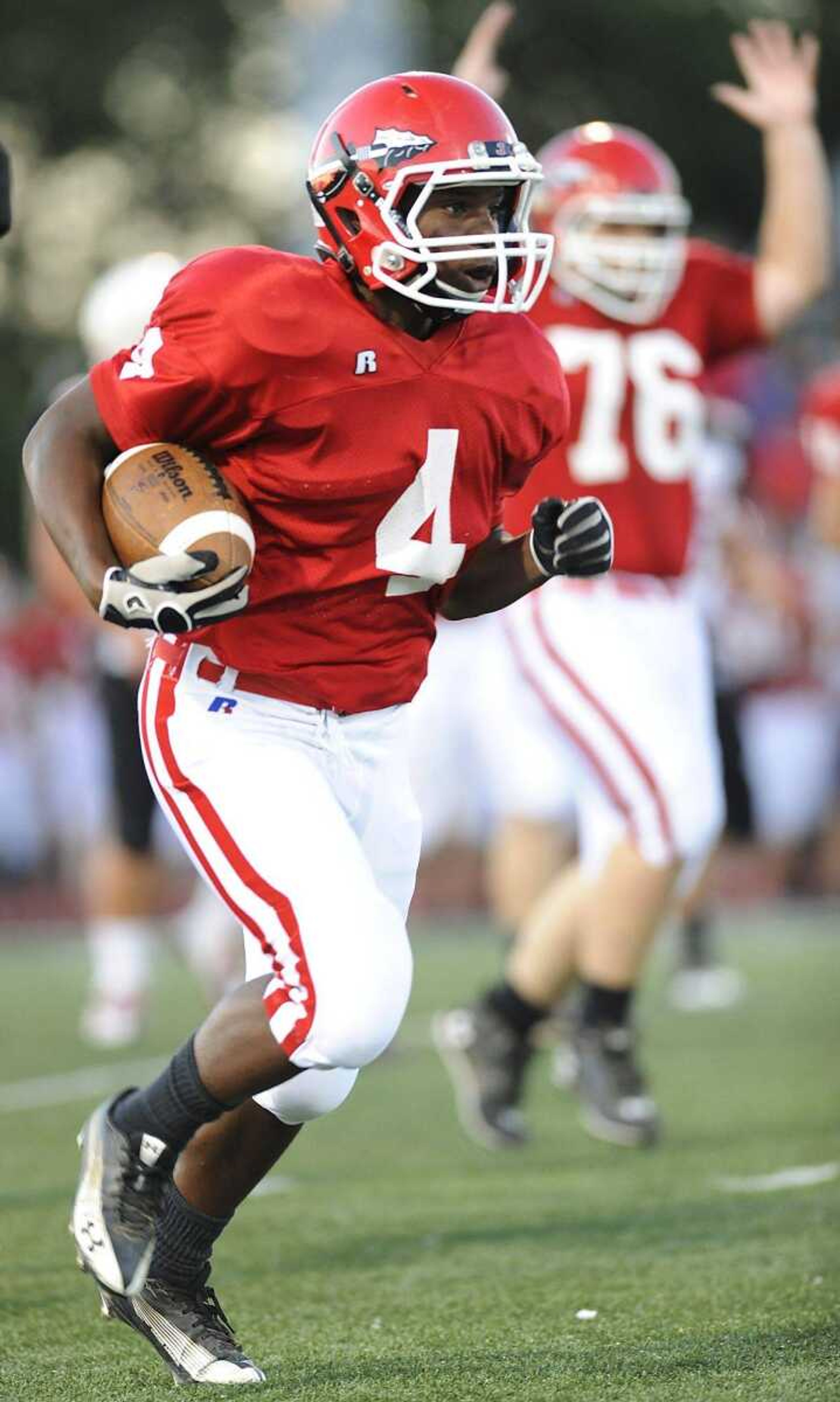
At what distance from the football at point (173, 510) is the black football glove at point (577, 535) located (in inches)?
18.8

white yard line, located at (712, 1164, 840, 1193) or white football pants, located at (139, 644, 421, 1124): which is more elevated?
white football pants, located at (139, 644, 421, 1124)

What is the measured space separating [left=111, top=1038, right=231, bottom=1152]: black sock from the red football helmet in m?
1.13

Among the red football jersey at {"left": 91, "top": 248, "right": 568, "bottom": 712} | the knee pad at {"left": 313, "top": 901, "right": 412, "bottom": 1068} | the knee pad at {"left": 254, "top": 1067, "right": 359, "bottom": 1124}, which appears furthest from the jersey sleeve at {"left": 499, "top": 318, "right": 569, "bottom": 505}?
the knee pad at {"left": 254, "top": 1067, "right": 359, "bottom": 1124}

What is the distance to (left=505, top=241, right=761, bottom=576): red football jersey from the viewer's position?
5.23 meters

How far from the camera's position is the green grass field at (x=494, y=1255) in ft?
10.2

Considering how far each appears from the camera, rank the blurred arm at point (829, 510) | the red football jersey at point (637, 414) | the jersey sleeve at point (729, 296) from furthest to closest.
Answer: the blurred arm at point (829, 510)
the jersey sleeve at point (729, 296)
the red football jersey at point (637, 414)

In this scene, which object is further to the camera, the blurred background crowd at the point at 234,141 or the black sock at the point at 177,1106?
Answer: the blurred background crowd at the point at 234,141

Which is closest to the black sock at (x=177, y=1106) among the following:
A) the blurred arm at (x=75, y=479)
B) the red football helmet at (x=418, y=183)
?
the blurred arm at (x=75, y=479)

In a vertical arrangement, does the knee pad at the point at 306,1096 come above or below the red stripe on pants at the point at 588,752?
above

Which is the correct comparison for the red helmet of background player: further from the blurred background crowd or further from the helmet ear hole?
the blurred background crowd

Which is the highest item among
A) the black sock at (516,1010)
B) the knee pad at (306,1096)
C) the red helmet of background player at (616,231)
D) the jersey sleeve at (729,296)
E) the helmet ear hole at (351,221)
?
the helmet ear hole at (351,221)

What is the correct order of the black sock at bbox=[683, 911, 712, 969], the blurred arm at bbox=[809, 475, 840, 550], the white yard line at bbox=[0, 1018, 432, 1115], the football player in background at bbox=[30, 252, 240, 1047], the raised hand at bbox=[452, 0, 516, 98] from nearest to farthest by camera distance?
the raised hand at bbox=[452, 0, 516, 98]
the white yard line at bbox=[0, 1018, 432, 1115]
the blurred arm at bbox=[809, 475, 840, 550]
the football player in background at bbox=[30, 252, 240, 1047]
the black sock at bbox=[683, 911, 712, 969]


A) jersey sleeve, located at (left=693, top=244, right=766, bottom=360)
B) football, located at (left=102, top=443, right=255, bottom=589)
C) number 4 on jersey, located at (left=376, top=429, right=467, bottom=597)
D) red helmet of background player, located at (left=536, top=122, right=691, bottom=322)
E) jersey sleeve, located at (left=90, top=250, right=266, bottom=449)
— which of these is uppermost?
jersey sleeve, located at (left=90, top=250, right=266, bottom=449)

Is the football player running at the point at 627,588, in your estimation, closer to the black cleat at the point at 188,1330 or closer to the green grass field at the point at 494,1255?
the green grass field at the point at 494,1255
